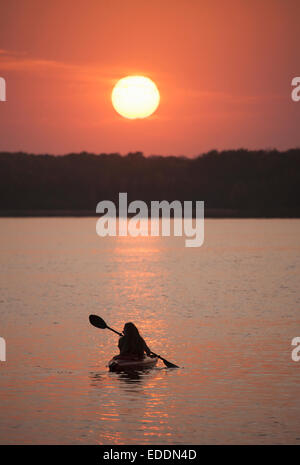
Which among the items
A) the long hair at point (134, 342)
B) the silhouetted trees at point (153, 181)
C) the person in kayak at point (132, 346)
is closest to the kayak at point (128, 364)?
the person in kayak at point (132, 346)

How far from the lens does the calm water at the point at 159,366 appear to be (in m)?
17.7

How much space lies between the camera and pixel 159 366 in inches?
952

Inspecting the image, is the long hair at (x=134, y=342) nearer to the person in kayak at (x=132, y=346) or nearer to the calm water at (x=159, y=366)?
the person in kayak at (x=132, y=346)

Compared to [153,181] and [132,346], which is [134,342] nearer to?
[132,346]

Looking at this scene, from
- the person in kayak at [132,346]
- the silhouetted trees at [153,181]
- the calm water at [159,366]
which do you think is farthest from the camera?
the silhouetted trees at [153,181]

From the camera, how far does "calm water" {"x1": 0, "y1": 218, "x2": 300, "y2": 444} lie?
17.7 metres

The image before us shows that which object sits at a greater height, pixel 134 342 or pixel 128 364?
pixel 134 342

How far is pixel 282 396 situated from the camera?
2041cm

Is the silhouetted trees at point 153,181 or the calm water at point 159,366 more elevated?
the silhouetted trees at point 153,181

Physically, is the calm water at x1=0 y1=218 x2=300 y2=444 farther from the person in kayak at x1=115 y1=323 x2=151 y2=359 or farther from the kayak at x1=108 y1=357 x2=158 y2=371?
the person in kayak at x1=115 y1=323 x2=151 y2=359

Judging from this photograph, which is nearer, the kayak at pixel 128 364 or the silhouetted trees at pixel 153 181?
the kayak at pixel 128 364

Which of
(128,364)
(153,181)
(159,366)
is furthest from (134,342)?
(153,181)

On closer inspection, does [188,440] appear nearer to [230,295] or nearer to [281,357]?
[281,357]

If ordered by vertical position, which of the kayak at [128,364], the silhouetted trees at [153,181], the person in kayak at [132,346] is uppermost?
the silhouetted trees at [153,181]
